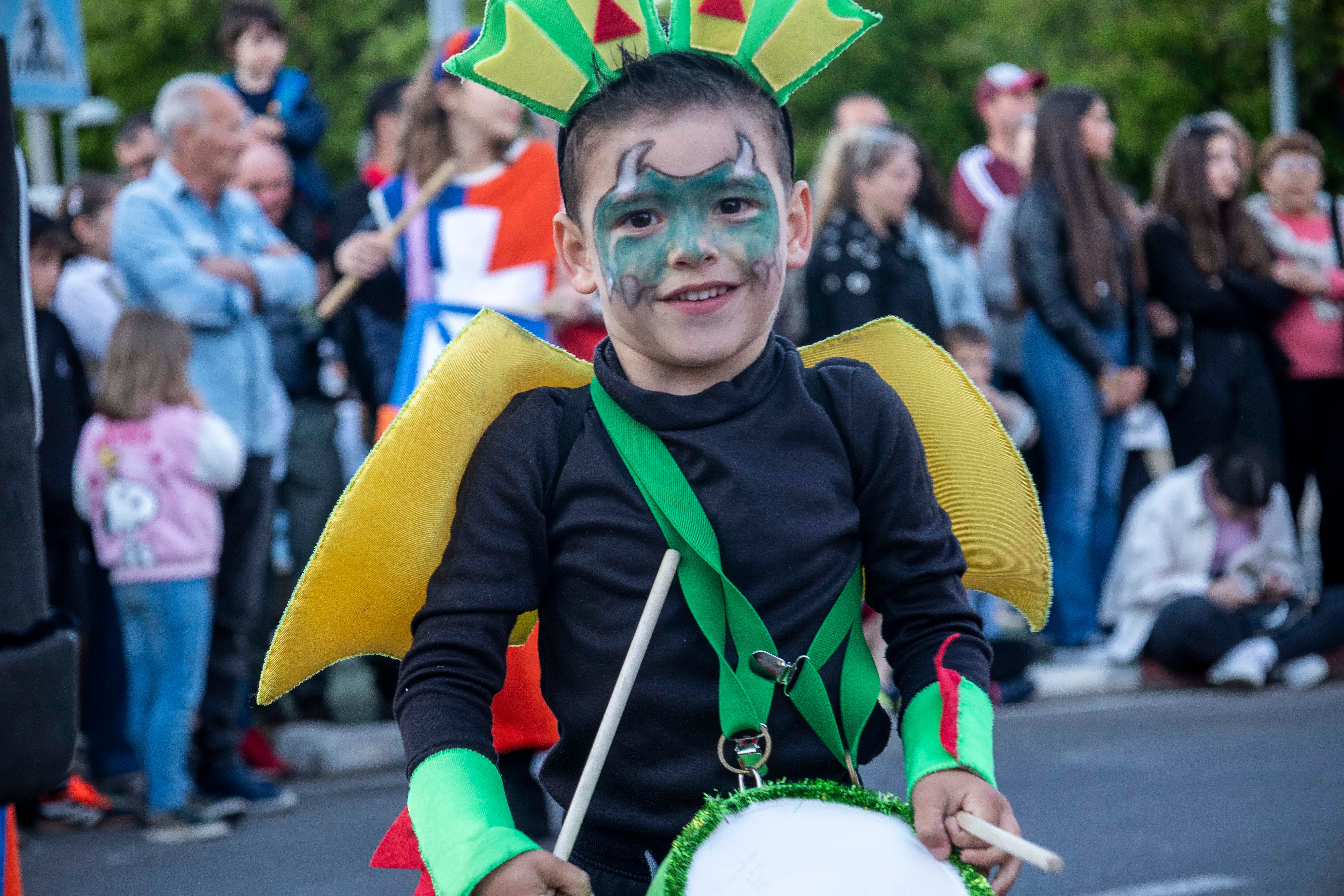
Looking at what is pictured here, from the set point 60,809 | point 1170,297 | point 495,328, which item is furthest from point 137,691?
point 1170,297

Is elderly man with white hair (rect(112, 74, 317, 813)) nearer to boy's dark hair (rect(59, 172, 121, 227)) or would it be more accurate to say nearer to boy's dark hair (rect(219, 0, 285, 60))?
boy's dark hair (rect(59, 172, 121, 227))

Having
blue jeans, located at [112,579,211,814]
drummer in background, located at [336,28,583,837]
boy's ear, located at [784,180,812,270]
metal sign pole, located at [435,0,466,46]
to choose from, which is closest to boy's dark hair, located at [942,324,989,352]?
drummer in background, located at [336,28,583,837]

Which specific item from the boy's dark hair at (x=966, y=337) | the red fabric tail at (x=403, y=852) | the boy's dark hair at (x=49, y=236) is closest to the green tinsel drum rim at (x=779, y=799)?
the red fabric tail at (x=403, y=852)

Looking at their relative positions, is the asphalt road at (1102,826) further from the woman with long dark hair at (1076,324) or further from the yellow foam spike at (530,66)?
the yellow foam spike at (530,66)

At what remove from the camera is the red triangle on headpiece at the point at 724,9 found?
6.47ft

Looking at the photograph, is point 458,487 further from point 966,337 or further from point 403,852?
point 966,337

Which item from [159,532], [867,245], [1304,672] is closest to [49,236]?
[159,532]

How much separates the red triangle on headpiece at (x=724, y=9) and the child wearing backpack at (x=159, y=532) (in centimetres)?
334

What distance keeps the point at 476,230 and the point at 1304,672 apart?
13.0 feet

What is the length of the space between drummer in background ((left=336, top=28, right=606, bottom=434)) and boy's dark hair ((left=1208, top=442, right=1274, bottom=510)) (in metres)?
3.01

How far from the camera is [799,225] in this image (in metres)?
2.12

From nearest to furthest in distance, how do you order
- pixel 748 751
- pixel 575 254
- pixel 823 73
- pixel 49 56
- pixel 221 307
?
1. pixel 748 751
2. pixel 575 254
3. pixel 221 307
4. pixel 49 56
5. pixel 823 73

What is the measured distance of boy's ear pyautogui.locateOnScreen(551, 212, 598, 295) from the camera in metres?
2.07

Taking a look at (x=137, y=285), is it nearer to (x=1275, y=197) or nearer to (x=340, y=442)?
(x=340, y=442)
